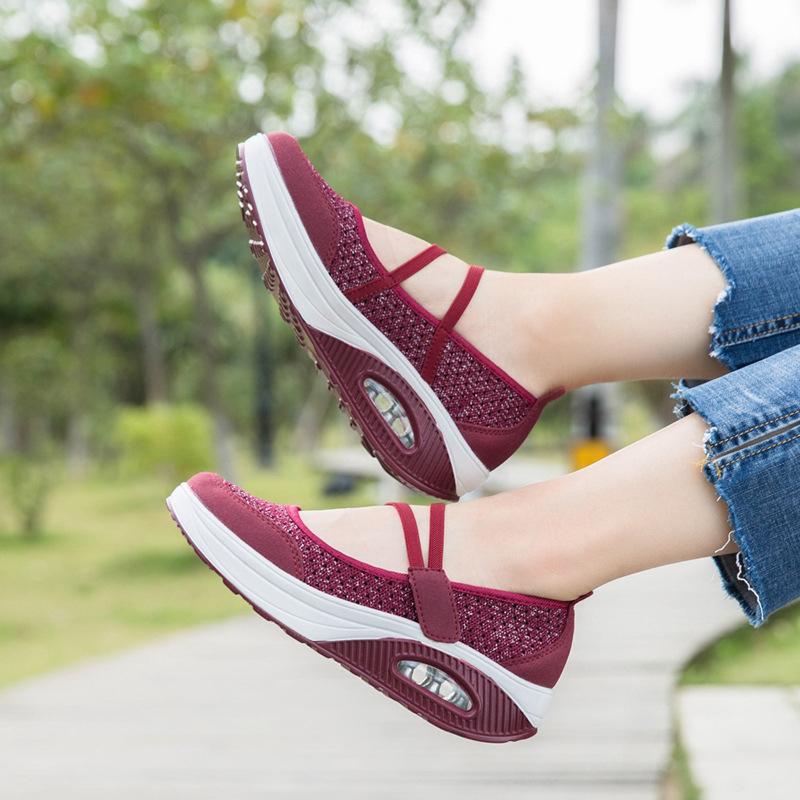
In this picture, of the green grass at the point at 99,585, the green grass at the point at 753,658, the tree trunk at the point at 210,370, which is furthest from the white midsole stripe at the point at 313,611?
the tree trunk at the point at 210,370

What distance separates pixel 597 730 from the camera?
91.6 inches

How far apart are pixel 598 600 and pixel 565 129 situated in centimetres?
533

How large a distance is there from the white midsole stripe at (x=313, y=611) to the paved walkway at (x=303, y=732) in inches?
31.0

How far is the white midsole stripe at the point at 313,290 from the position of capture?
4.32 ft

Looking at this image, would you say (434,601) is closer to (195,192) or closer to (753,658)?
(753,658)

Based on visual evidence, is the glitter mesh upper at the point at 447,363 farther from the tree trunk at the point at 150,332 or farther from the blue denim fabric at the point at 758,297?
the tree trunk at the point at 150,332

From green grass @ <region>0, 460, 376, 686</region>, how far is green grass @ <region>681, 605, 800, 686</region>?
132 inches

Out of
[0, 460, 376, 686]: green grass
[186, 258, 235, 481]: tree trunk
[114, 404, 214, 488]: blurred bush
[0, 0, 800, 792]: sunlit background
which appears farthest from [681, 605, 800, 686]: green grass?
[114, 404, 214, 488]: blurred bush

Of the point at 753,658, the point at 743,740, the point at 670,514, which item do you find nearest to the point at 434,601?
the point at 670,514

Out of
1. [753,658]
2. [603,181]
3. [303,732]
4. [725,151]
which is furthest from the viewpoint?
[725,151]

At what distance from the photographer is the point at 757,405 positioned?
1.10m

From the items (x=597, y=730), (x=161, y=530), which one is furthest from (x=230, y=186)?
(x=597, y=730)

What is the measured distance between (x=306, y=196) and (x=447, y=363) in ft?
0.93

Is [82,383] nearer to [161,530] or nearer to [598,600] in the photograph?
[161,530]
